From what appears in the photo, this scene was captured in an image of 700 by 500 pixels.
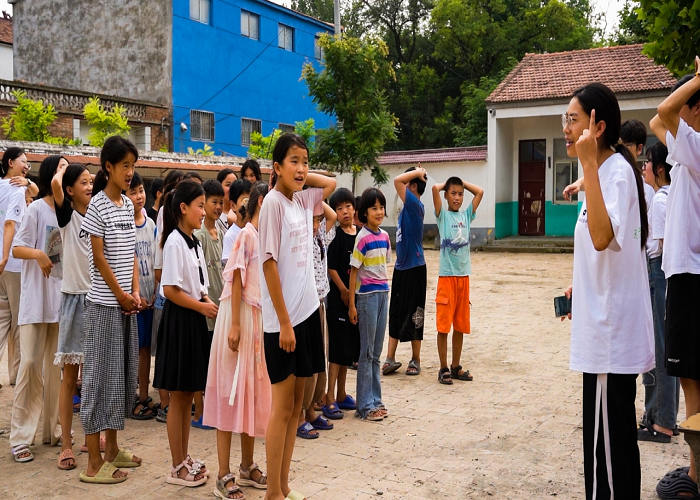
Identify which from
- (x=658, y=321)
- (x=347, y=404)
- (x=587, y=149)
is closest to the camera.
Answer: (x=587, y=149)

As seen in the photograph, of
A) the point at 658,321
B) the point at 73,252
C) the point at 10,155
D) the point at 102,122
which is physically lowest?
the point at 658,321

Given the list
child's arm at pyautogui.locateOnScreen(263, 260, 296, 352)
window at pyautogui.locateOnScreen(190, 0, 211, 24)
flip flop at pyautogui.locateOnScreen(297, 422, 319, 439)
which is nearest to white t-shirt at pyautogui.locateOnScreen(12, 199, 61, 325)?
flip flop at pyautogui.locateOnScreen(297, 422, 319, 439)

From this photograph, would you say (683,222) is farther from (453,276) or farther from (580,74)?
(580,74)

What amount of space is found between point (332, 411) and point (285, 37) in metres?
23.4

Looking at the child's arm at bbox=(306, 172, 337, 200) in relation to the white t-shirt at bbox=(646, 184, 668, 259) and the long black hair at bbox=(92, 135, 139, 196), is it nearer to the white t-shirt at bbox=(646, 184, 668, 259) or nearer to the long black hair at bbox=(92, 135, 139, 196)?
the long black hair at bbox=(92, 135, 139, 196)

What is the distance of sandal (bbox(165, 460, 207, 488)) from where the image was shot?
388 centimetres

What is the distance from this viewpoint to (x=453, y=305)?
630 centimetres

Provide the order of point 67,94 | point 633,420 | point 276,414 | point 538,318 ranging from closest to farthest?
point 633,420
point 276,414
point 538,318
point 67,94

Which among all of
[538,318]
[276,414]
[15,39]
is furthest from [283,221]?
[15,39]

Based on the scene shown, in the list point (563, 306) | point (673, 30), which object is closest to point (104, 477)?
point (563, 306)

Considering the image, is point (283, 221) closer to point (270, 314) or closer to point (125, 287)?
point (270, 314)

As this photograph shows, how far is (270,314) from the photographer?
342 cm

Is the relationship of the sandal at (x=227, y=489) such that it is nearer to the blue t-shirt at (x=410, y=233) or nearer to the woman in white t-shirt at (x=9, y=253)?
the woman in white t-shirt at (x=9, y=253)

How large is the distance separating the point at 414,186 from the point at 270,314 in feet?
11.1
